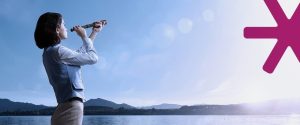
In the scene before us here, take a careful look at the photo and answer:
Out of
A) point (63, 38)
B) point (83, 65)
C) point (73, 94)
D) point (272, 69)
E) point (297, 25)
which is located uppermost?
point (297, 25)

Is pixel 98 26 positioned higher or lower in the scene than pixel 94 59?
higher

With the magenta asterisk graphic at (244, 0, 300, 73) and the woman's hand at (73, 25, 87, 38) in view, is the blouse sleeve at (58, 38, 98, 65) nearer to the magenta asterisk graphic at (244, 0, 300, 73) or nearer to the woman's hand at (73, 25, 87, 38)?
the woman's hand at (73, 25, 87, 38)

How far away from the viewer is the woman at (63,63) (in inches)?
160

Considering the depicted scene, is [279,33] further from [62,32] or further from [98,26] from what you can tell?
[62,32]

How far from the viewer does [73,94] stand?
13.3 ft

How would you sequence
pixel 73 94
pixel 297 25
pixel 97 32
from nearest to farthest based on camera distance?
pixel 73 94, pixel 97 32, pixel 297 25

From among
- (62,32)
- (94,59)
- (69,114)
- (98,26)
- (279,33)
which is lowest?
(69,114)

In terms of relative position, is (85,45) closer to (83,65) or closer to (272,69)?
(83,65)

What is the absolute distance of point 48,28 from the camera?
4.23 metres

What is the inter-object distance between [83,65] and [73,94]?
294 mm

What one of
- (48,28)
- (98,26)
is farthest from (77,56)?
(98,26)

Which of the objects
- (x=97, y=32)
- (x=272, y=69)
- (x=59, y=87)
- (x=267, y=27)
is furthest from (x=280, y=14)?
(x=59, y=87)

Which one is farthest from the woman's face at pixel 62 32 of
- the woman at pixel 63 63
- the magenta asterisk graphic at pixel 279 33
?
the magenta asterisk graphic at pixel 279 33

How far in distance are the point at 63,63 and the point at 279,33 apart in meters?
5.85
